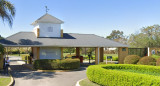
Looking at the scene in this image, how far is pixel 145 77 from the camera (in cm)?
736

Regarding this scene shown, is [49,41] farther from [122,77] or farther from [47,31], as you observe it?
[122,77]

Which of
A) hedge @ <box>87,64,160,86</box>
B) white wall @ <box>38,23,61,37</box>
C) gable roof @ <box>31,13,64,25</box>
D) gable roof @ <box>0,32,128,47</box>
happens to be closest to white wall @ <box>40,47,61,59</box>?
gable roof @ <box>0,32,128,47</box>

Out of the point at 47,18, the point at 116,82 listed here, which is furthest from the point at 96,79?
the point at 47,18

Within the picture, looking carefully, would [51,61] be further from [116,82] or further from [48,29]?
[116,82]

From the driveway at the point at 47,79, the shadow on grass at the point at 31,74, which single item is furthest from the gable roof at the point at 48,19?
the driveway at the point at 47,79

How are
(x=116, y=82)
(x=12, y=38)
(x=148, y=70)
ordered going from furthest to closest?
1. (x=12, y=38)
2. (x=148, y=70)
3. (x=116, y=82)

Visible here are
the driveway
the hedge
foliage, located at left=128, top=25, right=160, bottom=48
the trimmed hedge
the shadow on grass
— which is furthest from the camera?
foliage, located at left=128, top=25, right=160, bottom=48

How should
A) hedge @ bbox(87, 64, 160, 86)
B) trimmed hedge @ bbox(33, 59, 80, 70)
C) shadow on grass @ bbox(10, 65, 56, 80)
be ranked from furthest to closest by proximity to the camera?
1. trimmed hedge @ bbox(33, 59, 80, 70)
2. shadow on grass @ bbox(10, 65, 56, 80)
3. hedge @ bbox(87, 64, 160, 86)

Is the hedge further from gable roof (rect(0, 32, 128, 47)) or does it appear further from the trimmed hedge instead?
gable roof (rect(0, 32, 128, 47))

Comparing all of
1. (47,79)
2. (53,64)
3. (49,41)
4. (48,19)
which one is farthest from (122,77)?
(48,19)

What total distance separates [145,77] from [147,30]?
4126cm

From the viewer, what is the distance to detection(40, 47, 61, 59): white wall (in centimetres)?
2155

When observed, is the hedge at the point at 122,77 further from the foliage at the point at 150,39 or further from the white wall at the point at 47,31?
the foliage at the point at 150,39

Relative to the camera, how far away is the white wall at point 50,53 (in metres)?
21.5
